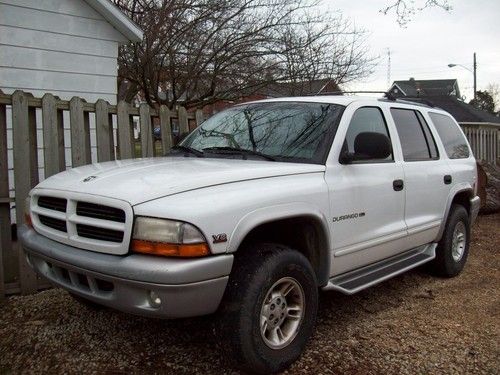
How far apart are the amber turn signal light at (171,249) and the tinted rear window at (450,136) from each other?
11.6 feet

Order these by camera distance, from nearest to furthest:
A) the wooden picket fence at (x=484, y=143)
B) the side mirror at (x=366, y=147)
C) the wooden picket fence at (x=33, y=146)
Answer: the side mirror at (x=366, y=147) → the wooden picket fence at (x=33, y=146) → the wooden picket fence at (x=484, y=143)

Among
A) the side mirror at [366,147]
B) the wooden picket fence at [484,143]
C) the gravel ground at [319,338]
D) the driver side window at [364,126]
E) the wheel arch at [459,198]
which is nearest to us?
the gravel ground at [319,338]

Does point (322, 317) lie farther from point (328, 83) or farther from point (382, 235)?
point (328, 83)

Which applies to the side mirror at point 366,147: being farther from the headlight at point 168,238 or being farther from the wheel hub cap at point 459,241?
the wheel hub cap at point 459,241

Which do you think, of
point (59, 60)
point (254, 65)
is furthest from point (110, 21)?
point (254, 65)

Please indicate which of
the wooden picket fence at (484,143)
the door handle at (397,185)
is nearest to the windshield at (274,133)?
the door handle at (397,185)

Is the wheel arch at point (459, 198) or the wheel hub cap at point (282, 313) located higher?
the wheel arch at point (459, 198)

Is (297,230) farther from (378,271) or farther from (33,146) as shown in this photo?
(33,146)

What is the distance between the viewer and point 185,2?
1103 centimetres

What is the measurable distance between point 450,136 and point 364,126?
192 centimetres

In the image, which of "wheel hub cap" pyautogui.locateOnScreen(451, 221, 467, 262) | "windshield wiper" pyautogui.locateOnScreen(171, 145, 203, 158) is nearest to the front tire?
"windshield wiper" pyautogui.locateOnScreen(171, 145, 203, 158)

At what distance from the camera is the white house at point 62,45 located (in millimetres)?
6812

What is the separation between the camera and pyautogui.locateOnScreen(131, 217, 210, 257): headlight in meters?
2.58

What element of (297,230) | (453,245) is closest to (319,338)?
(297,230)
